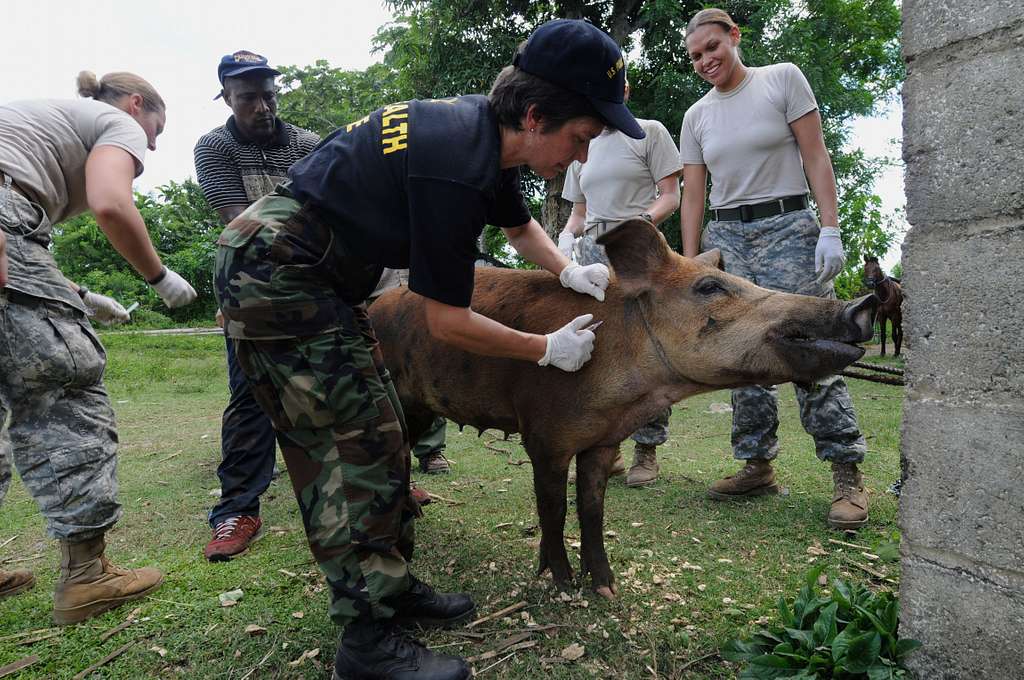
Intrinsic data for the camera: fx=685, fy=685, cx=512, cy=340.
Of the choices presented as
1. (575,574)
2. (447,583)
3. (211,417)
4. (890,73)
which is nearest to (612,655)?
(575,574)

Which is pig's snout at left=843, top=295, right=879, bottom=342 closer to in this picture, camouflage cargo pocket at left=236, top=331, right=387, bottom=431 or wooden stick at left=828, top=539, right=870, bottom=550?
wooden stick at left=828, top=539, right=870, bottom=550

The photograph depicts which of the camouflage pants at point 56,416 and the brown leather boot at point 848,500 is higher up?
the camouflage pants at point 56,416

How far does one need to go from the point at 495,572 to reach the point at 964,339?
2.42 m

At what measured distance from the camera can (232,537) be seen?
3912 mm

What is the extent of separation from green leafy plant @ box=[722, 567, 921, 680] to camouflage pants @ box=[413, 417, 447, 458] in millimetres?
3146

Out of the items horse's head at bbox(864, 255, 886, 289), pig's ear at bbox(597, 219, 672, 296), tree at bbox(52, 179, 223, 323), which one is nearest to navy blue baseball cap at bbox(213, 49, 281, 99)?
pig's ear at bbox(597, 219, 672, 296)

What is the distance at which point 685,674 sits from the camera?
8.64 ft

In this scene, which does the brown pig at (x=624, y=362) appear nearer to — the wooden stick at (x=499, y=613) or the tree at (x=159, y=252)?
the wooden stick at (x=499, y=613)

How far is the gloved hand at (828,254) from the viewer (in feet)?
12.7

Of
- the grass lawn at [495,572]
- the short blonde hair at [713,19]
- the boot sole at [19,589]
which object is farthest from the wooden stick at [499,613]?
the short blonde hair at [713,19]

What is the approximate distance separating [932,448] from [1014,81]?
1.09 metres

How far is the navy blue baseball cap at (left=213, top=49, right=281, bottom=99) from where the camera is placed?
4.27 m

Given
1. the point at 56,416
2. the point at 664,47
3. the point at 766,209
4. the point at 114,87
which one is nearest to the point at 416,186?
the point at 56,416

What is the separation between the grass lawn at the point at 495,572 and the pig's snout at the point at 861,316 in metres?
0.99
